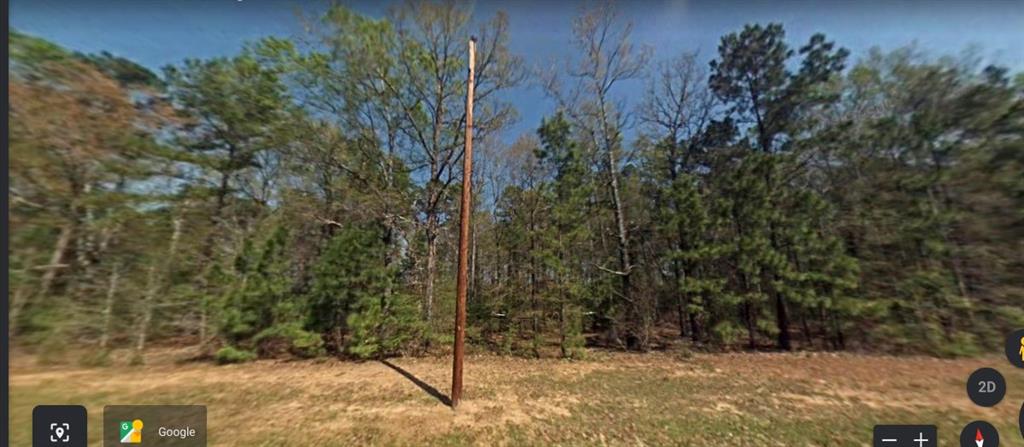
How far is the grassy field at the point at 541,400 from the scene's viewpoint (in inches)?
143

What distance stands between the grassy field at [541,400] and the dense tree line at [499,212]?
1.22 meters

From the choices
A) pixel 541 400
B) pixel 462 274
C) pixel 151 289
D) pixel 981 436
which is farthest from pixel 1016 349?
pixel 151 289

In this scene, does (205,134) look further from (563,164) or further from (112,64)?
(563,164)

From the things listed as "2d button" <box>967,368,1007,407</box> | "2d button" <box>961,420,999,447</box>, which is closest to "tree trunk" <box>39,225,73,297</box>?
"2d button" <box>961,420,999,447</box>

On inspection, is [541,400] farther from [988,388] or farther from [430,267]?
[430,267]

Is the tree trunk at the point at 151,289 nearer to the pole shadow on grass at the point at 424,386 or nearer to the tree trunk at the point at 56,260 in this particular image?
the tree trunk at the point at 56,260

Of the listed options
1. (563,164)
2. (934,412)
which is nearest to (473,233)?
(563,164)

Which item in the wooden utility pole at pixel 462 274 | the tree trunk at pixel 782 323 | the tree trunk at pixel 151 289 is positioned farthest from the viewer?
the tree trunk at pixel 782 323

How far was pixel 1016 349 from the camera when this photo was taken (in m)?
2.73

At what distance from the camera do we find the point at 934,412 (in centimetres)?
383

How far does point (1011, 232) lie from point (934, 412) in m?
3.19

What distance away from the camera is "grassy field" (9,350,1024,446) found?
3623 millimetres

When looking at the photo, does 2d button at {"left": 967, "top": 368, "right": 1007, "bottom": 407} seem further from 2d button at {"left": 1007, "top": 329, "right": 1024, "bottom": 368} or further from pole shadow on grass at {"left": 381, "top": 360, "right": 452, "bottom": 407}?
pole shadow on grass at {"left": 381, "top": 360, "right": 452, "bottom": 407}

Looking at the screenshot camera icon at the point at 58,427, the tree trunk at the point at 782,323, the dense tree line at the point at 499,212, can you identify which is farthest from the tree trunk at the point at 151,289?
the tree trunk at the point at 782,323
